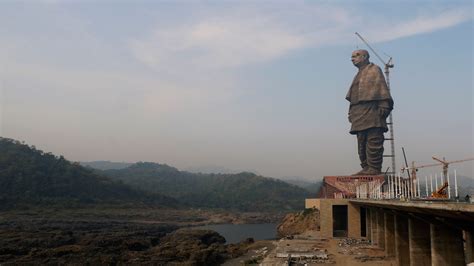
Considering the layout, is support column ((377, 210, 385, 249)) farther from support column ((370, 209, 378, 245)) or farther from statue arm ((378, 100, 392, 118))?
statue arm ((378, 100, 392, 118))

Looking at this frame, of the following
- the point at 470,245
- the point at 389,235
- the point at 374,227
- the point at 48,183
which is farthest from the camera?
the point at 48,183

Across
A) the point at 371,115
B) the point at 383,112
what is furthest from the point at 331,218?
the point at 383,112

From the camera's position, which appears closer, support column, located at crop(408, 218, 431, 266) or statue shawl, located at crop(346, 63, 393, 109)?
support column, located at crop(408, 218, 431, 266)

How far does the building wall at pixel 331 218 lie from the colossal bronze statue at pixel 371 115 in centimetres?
3247

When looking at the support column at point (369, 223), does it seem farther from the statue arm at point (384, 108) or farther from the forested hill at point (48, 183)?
the forested hill at point (48, 183)

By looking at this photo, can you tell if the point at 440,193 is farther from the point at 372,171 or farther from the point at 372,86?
the point at 372,86

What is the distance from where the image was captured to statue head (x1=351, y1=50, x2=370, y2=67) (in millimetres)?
109562

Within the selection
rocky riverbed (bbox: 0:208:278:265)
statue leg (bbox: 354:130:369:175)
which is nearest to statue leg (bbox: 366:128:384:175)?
statue leg (bbox: 354:130:369:175)

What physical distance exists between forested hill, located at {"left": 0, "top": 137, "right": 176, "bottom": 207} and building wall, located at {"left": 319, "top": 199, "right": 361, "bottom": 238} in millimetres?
98755

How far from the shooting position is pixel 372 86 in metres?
106

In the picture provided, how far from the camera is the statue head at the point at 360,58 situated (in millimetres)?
109562

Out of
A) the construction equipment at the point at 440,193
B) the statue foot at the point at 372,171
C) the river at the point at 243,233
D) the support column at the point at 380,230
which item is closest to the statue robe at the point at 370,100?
the statue foot at the point at 372,171

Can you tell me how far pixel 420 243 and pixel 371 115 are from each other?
232ft

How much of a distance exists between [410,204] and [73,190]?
15173cm
